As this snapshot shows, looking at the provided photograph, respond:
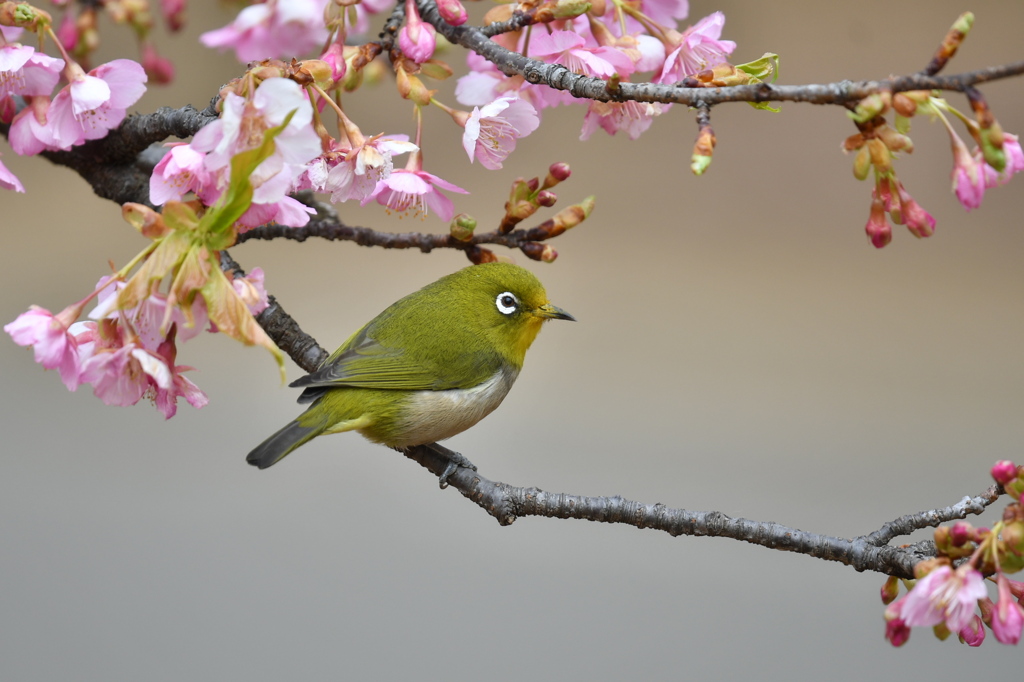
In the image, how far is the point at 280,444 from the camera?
1.05 m

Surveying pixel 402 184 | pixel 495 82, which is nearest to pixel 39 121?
pixel 402 184

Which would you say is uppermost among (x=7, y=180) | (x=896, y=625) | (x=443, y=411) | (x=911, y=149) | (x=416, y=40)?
(x=416, y=40)

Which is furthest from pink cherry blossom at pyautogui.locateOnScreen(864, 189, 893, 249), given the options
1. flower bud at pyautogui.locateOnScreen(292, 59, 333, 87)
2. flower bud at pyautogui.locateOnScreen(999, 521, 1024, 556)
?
flower bud at pyautogui.locateOnScreen(292, 59, 333, 87)

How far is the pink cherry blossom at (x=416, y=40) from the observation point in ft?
2.67

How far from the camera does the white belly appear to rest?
1210mm

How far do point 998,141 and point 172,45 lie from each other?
378 cm

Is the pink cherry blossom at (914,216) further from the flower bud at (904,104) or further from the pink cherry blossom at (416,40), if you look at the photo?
the pink cherry blossom at (416,40)

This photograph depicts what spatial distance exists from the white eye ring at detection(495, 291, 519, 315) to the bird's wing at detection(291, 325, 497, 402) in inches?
2.7

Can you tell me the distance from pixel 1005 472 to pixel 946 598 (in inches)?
3.6

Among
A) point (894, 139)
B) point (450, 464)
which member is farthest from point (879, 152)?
point (450, 464)

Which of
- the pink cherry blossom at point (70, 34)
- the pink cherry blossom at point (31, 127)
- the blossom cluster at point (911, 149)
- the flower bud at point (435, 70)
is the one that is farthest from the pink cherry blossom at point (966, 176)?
the pink cherry blossom at point (70, 34)

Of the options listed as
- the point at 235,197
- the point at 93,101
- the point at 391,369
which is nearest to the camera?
the point at 235,197

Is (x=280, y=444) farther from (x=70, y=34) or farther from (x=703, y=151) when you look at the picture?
(x=703, y=151)

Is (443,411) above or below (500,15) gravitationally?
below
